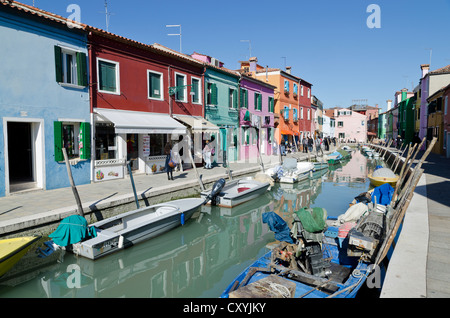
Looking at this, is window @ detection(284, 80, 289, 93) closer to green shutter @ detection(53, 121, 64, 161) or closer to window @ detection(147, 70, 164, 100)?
window @ detection(147, 70, 164, 100)

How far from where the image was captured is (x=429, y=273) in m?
4.19

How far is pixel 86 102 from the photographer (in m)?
11.9

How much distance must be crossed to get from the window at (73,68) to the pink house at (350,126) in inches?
2515

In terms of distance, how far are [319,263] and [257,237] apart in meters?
3.83

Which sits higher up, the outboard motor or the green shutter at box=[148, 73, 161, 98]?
the green shutter at box=[148, 73, 161, 98]

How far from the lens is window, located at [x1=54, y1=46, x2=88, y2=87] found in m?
11.3

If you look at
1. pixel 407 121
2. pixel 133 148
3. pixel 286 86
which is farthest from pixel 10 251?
pixel 407 121

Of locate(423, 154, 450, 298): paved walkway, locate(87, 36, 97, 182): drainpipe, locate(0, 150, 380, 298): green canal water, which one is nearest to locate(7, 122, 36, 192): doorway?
locate(87, 36, 97, 182): drainpipe

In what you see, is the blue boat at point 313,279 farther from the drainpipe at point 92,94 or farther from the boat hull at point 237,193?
the drainpipe at point 92,94

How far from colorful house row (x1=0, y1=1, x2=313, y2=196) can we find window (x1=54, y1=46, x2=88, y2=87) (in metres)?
0.04

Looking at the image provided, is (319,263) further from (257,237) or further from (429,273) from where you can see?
(257,237)

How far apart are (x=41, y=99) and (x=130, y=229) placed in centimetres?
620
